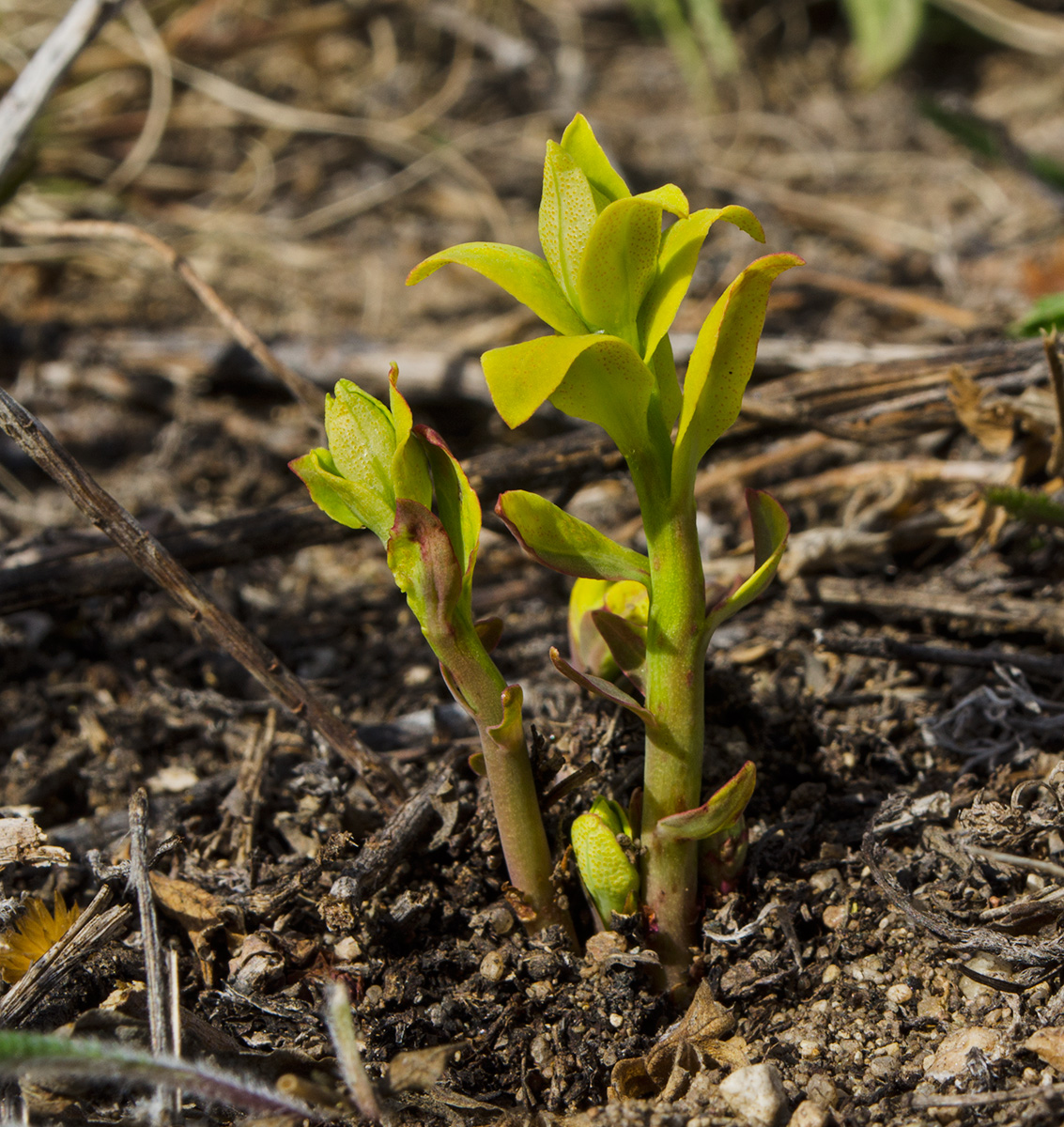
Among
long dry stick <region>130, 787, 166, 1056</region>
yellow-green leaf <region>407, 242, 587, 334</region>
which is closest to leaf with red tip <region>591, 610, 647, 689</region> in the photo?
yellow-green leaf <region>407, 242, 587, 334</region>

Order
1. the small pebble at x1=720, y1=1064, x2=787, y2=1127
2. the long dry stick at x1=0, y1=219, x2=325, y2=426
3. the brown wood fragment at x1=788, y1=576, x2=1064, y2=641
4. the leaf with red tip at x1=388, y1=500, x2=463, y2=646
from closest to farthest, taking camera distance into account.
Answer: the leaf with red tip at x1=388, y1=500, x2=463, y2=646 → the small pebble at x1=720, y1=1064, x2=787, y2=1127 → the brown wood fragment at x1=788, y1=576, x2=1064, y2=641 → the long dry stick at x1=0, y1=219, x2=325, y2=426

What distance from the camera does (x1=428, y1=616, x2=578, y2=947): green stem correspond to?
1438 millimetres

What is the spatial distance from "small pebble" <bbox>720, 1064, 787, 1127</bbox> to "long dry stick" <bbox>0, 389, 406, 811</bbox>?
2.50ft

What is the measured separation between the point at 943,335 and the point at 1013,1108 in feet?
8.53

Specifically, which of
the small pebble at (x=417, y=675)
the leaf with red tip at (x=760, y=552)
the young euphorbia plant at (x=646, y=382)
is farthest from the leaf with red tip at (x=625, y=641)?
the small pebble at (x=417, y=675)

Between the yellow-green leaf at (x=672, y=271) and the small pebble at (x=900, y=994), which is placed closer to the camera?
the yellow-green leaf at (x=672, y=271)

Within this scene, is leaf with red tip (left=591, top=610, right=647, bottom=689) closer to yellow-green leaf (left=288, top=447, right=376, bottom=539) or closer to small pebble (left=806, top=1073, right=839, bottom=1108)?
yellow-green leaf (left=288, top=447, right=376, bottom=539)

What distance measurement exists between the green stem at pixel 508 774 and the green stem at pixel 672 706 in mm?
172

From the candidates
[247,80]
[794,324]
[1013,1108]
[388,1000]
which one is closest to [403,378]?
[794,324]

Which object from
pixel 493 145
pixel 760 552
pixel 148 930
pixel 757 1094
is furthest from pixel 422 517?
pixel 493 145

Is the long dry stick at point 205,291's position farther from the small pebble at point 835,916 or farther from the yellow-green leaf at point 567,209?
the small pebble at point 835,916

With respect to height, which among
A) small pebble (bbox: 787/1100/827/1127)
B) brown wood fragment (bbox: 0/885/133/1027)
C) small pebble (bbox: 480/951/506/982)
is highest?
brown wood fragment (bbox: 0/885/133/1027)

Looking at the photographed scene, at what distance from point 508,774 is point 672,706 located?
27 centimetres

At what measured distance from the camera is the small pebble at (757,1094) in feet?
4.73
